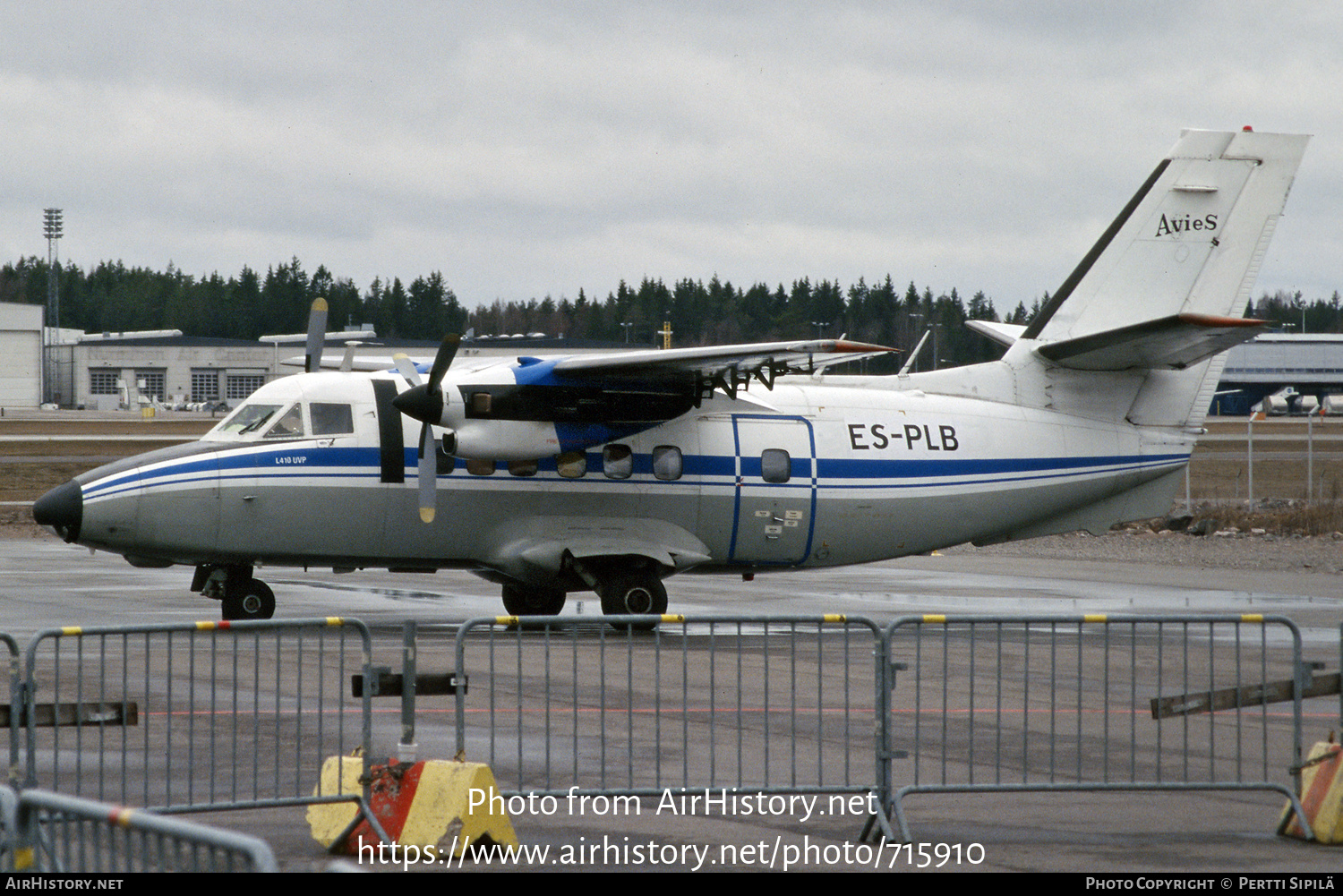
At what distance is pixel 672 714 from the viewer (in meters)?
11.1

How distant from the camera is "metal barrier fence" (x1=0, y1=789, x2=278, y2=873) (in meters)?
3.82

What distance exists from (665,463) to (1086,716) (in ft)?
23.8

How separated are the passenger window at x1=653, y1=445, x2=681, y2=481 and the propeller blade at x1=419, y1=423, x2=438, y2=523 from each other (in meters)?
2.67

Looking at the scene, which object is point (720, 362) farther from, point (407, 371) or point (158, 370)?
point (158, 370)

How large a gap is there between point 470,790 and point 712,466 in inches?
422

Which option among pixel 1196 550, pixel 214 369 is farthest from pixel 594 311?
pixel 1196 550

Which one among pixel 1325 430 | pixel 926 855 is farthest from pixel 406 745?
pixel 1325 430

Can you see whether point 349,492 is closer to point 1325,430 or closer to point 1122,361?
point 1122,361

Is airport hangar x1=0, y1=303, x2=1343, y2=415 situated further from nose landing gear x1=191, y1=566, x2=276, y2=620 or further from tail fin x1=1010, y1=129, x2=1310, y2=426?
nose landing gear x1=191, y1=566, x2=276, y2=620

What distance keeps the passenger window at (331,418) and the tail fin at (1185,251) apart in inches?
339

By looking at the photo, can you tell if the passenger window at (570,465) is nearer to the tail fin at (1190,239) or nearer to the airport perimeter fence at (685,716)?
the airport perimeter fence at (685,716)

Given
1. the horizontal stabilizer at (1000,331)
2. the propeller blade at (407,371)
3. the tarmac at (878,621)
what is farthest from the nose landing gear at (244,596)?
the horizontal stabilizer at (1000,331)

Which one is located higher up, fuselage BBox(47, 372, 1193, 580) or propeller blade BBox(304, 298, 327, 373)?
propeller blade BBox(304, 298, 327, 373)

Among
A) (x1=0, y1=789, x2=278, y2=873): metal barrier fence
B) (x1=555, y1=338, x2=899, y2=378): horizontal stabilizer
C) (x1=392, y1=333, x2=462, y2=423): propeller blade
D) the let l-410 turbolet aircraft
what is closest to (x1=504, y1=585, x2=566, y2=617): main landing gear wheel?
the let l-410 turbolet aircraft
